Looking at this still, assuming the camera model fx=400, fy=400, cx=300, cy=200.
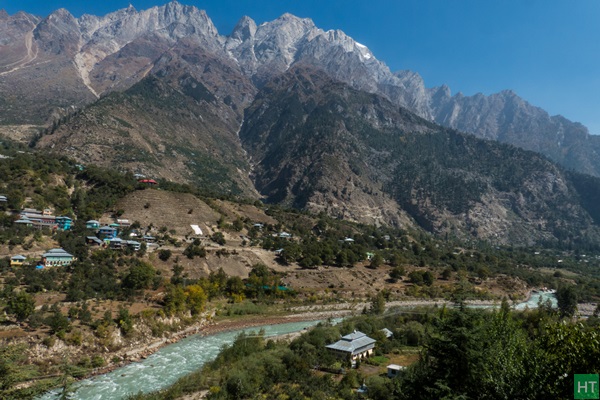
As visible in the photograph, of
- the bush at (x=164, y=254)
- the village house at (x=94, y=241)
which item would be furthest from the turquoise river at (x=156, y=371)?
the village house at (x=94, y=241)

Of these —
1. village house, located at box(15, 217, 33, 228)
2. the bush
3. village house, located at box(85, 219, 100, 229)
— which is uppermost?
village house, located at box(15, 217, 33, 228)

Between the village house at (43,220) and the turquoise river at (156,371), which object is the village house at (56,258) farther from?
the turquoise river at (156,371)

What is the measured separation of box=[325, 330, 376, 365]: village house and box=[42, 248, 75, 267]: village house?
39.1 m

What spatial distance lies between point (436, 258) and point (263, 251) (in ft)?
161

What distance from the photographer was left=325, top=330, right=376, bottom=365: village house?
36281 mm

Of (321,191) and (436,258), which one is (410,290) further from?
(321,191)

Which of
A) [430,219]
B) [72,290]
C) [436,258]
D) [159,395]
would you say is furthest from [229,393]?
[430,219]

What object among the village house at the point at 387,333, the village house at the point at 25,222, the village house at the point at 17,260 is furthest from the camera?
the village house at the point at 25,222

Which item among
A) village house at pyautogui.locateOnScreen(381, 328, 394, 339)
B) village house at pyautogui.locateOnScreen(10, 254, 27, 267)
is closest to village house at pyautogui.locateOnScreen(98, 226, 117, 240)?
village house at pyautogui.locateOnScreen(10, 254, 27, 267)

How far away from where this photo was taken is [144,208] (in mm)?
82812

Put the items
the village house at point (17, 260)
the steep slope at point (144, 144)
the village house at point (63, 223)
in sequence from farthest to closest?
1. the steep slope at point (144, 144)
2. the village house at point (63, 223)
3. the village house at point (17, 260)

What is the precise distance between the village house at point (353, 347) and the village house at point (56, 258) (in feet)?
128

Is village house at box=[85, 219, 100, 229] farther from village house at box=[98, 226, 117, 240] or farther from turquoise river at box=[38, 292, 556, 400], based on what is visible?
turquoise river at box=[38, 292, 556, 400]

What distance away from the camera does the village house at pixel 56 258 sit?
53.0 metres
